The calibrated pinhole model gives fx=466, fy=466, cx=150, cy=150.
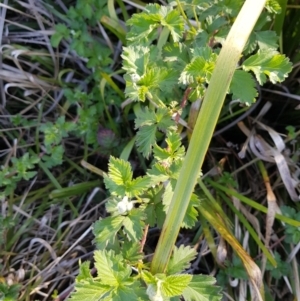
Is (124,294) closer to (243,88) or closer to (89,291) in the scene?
(89,291)

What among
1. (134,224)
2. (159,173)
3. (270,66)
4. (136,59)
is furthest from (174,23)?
(134,224)

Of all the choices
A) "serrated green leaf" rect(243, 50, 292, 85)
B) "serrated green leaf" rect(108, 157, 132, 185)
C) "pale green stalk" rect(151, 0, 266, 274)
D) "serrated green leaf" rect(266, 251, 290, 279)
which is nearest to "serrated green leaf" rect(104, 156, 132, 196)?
"serrated green leaf" rect(108, 157, 132, 185)

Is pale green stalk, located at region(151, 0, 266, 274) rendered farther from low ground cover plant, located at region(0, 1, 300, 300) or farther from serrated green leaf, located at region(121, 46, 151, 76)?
serrated green leaf, located at region(121, 46, 151, 76)

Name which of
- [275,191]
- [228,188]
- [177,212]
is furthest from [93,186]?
[177,212]

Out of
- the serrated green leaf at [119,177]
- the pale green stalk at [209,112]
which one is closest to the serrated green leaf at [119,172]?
the serrated green leaf at [119,177]

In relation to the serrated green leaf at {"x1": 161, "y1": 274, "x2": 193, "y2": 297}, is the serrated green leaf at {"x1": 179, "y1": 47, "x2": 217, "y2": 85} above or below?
above
